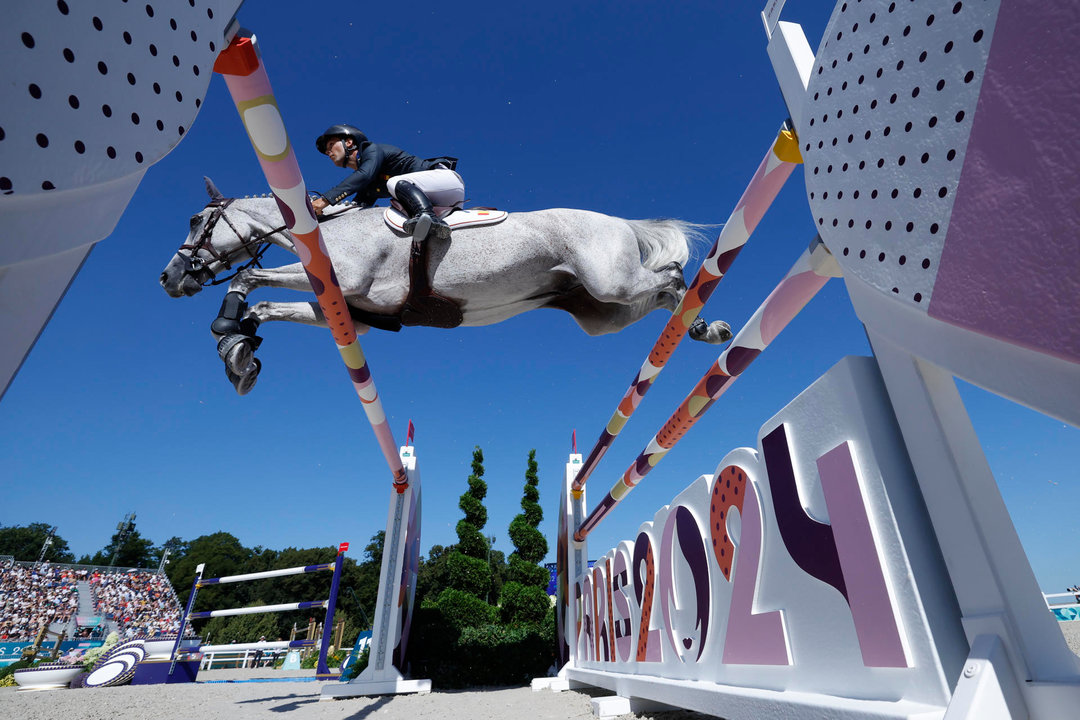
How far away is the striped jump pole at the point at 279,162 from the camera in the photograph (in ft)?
3.71

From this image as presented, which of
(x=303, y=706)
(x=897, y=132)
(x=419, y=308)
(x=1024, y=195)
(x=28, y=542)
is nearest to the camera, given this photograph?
(x=1024, y=195)

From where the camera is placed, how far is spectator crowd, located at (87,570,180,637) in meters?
20.4

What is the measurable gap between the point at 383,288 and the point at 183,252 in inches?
42.1

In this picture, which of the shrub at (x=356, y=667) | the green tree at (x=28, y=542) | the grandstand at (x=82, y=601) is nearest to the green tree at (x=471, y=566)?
the shrub at (x=356, y=667)

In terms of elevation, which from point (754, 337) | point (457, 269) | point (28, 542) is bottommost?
point (754, 337)

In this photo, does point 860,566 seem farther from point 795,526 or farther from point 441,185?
point 441,185

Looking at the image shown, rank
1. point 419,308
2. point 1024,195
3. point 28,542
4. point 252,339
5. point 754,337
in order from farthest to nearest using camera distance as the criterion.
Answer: point 28,542 < point 419,308 < point 252,339 < point 754,337 < point 1024,195

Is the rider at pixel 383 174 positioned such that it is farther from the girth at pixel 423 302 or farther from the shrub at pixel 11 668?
the shrub at pixel 11 668

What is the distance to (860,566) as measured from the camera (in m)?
0.87

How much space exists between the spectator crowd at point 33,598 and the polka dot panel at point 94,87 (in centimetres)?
2391

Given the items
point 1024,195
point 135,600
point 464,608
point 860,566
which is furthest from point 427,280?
point 135,600

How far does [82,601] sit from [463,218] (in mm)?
28248

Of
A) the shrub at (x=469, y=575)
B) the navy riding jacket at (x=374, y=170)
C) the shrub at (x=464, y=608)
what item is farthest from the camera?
the shrub at (x=469, y=575)

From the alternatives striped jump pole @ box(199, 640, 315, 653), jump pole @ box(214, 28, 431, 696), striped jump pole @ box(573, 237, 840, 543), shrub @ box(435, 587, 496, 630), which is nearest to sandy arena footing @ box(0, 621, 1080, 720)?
jump pole @ box(214, 28, 431, 696)
